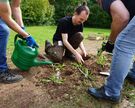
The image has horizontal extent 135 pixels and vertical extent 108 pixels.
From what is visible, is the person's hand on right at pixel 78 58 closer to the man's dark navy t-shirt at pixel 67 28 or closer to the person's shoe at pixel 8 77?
the man's dark navy t-shirt at pixel 67 28

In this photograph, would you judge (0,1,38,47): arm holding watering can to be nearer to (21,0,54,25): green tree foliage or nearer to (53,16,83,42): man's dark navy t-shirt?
(53,16,83,42): man's dark navy t-shirt

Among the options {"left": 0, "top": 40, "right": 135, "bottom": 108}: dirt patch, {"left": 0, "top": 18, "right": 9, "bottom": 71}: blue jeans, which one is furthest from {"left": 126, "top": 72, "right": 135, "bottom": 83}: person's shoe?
{"left": 0, "top": 18, "right": 9, "bottom": 71}: blue jeans

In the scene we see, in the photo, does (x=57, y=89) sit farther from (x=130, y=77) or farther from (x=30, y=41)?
(x=130, y=77)

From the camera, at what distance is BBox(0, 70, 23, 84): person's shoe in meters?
4.09

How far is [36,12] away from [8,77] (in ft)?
42.1

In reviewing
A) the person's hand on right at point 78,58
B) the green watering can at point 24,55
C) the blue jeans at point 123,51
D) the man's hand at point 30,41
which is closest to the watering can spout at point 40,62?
the green watering can at point 24,55

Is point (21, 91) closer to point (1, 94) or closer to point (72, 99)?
point (1, 94)

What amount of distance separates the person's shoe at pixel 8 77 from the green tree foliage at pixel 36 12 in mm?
11864

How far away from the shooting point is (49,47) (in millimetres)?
5141

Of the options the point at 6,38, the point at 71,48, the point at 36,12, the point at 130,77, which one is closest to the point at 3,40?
the point at 6,38

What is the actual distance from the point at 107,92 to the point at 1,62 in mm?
1341

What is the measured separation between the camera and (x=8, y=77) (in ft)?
13.5

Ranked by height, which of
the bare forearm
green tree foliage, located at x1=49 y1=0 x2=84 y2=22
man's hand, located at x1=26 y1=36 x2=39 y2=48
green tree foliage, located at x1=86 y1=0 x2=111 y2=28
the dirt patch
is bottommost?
green tree foliage, located at x1=86 y1=0 x2=111 y2=28

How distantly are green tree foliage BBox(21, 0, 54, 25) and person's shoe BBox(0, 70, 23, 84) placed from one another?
11.9m
